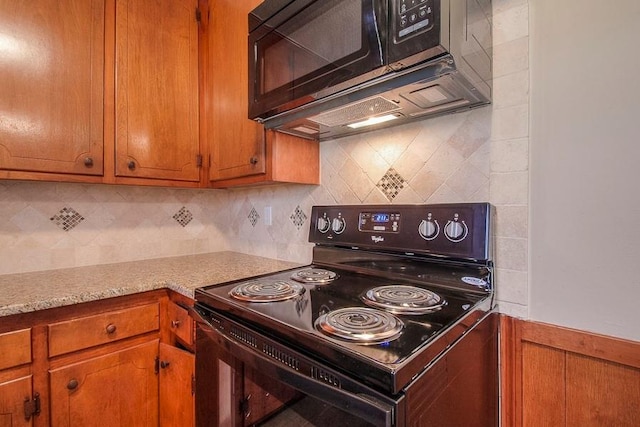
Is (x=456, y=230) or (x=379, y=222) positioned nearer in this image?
(x=456, y=230)

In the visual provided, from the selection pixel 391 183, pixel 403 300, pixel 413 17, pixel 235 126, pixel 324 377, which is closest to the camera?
pixel 324 377

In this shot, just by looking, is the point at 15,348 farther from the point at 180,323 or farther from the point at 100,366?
the point at 180,323

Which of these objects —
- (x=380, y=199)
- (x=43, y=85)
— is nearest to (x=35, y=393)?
(x=43, y=85)

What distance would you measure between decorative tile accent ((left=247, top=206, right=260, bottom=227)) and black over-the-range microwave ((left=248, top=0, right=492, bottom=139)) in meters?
0.73

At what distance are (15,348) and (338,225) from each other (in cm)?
114

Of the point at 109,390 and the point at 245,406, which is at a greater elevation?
the point at 245,406

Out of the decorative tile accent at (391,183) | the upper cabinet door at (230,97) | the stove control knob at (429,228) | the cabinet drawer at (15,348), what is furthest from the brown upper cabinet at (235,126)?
the cabinet drawer at (15,348)

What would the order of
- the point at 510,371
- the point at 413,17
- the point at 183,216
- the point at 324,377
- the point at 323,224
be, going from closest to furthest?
the point at 324,377, the point at 413,17, the point at 510,371, the point at 323,224, the point at 183,216

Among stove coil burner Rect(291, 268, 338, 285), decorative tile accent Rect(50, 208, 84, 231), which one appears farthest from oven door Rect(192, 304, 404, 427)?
decorative tile accent Rect(50, 208, 84, 231)

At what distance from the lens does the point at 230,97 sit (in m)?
1.44

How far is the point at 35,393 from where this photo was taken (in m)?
0.98

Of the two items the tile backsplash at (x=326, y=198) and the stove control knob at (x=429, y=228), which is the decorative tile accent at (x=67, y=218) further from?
the stove control knob at (x=429, y=228)

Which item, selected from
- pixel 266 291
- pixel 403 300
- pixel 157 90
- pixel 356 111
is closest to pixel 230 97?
pixel 157 90

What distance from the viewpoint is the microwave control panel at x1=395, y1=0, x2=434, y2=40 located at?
0.66m
